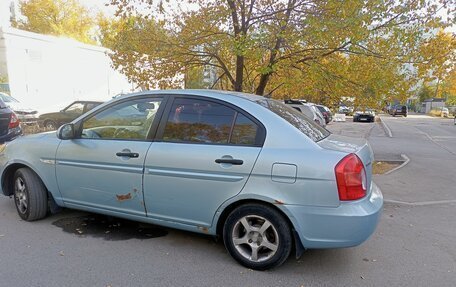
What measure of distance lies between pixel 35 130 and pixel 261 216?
1202 centimetres

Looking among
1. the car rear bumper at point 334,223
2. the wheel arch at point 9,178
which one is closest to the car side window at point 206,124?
the car rear bumper at point 334,223

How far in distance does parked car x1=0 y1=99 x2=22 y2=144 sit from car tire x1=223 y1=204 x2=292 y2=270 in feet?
22.7

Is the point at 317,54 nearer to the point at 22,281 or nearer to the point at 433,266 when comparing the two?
the point at 433,266

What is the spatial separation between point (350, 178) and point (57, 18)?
3307cm

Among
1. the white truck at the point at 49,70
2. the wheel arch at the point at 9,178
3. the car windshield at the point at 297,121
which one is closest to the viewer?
the car windshield at the point at 297,121

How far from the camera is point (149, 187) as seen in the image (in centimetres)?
334

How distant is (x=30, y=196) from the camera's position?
3.98 m

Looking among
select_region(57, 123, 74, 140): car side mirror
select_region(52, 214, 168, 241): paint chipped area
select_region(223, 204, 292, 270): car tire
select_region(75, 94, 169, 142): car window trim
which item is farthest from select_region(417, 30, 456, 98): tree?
select_region(57, 123, 74, 140): car side mirror

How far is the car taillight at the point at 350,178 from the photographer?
272 cm

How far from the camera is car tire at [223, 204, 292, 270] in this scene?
2926 millimetres

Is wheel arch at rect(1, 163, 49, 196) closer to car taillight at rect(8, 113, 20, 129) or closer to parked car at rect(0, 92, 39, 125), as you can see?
car taillight at rect(8, 113, 20, 129)

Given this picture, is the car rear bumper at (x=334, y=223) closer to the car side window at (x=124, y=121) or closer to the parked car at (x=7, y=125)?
the car side window at (x=124, y=121)

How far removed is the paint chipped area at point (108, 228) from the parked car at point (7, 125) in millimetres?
4787

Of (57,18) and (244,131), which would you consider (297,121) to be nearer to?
(244,131)
